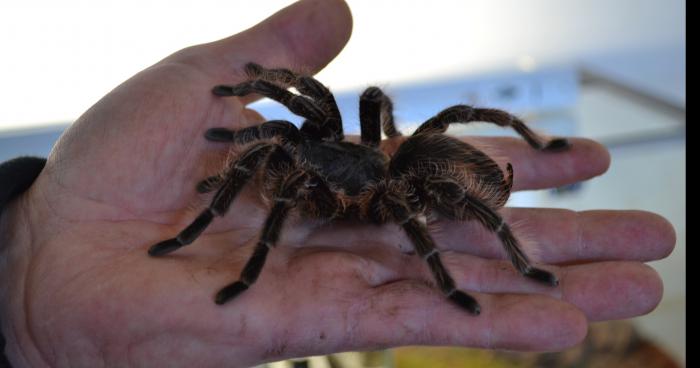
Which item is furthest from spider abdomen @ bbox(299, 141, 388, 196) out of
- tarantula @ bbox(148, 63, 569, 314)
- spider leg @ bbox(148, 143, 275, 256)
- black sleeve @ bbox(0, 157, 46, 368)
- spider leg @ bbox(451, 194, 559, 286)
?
black sleeve @ bbox(0, 157, 46, 368)

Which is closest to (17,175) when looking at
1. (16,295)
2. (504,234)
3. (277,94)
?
(16,295)

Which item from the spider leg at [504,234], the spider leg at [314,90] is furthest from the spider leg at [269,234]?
the spider leg at [504,234]

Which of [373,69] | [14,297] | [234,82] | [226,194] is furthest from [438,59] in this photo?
[14,297]

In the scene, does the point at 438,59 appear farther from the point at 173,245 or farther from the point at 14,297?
the point at 14,297

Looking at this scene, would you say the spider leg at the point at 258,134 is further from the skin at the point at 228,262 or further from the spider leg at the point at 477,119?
the spider leg at the point at 477,119

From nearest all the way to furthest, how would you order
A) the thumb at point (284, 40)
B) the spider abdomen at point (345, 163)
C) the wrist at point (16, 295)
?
the wrist at point (16, 295) < the spider abdomen at point (345, 163) < the thumb at point (284, 40)

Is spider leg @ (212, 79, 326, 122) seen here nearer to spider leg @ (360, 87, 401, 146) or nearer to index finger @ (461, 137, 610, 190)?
spider leg @ (360, 87, 401, 146)

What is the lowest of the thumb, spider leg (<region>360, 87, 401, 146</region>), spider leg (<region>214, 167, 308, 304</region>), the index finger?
the index finger
